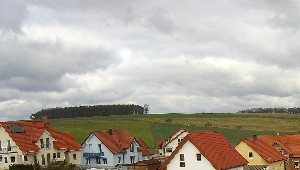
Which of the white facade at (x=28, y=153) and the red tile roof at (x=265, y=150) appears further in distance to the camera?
the red tile roof at (x=265, y=150)

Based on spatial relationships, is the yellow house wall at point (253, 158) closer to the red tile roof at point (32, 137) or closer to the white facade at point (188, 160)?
the white facade at point (188, 160)

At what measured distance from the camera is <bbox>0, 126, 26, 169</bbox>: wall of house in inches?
2781

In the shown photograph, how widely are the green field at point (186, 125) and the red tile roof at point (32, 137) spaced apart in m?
34.6

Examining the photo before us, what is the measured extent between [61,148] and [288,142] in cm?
4419

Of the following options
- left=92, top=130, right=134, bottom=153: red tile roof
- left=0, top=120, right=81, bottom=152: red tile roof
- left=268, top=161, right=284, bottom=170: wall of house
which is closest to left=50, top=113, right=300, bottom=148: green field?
left=92, top=130, right=134, bottom=153: red tile roof

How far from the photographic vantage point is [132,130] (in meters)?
137

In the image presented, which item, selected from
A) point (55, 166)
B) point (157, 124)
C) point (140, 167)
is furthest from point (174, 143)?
point (157, 124)

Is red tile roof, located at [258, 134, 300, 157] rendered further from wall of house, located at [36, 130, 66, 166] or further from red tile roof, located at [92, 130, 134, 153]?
wall of house, located at [36, 130, 66, 166]

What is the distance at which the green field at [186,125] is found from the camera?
129 m

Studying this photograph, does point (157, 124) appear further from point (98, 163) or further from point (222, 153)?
point (222, 153)

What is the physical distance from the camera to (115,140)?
8694 centimetres

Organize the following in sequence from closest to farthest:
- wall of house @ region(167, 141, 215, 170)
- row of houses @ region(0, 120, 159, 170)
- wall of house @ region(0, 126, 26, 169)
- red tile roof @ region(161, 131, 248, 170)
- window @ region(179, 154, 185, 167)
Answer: red tile roof @ region(161, 131, 248, 170), wall of house @ region(167, 141, 215, 170), window @ region(179, 154, 185, 167), wall of house @ region(0, 126, 26, 169), row of houses @ region(0, 120, 159, 170)

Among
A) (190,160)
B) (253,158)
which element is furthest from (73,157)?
(253,158)

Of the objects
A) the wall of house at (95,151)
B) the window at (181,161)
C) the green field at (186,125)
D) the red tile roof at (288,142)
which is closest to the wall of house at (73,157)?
the wall of house at (95,151)
